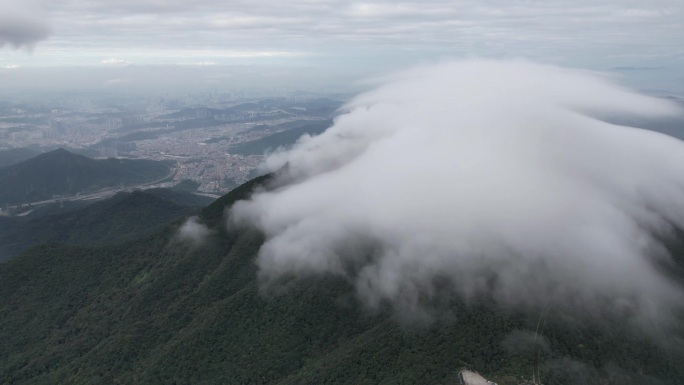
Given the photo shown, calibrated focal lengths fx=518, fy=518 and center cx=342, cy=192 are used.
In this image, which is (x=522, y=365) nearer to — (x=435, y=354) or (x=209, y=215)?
(x=435, y=354)

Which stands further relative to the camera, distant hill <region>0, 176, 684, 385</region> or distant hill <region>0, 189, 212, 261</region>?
distant hill <region>0, 189, 212, 261</region>

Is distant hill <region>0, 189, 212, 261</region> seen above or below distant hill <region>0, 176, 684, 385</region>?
below

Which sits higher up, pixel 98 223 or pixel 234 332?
pixel 234 332

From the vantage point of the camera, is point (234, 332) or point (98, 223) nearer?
point (234, 332)
